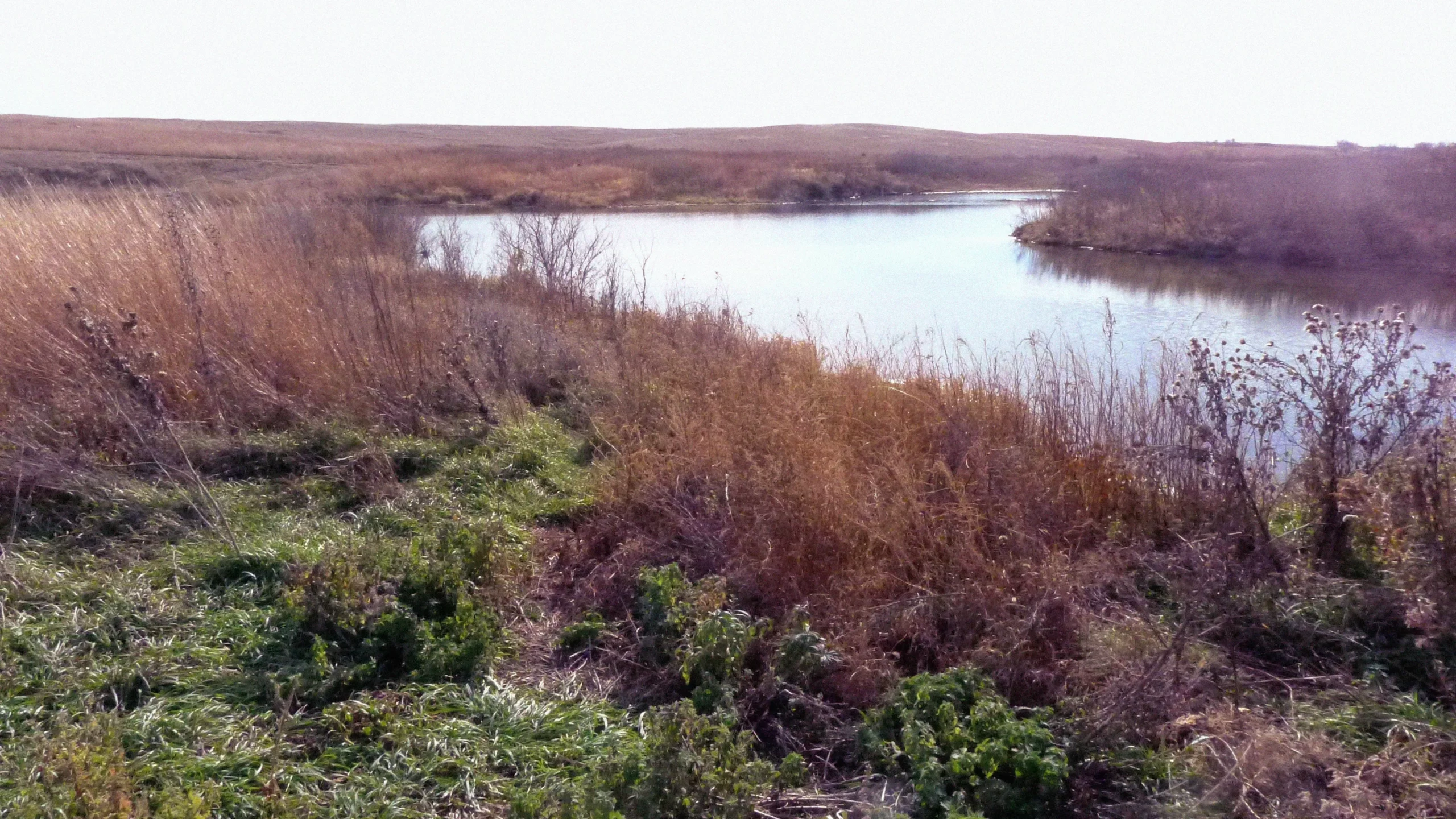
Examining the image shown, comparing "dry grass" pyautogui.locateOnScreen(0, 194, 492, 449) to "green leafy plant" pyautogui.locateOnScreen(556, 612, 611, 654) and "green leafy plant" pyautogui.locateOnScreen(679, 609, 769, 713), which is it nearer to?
"green leafy plant" pyautogui.locateOnScreen(556, 612, 611, 654)

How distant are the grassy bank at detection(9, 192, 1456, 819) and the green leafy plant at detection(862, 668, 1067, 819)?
0.5 inches

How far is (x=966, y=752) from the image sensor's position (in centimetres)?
262

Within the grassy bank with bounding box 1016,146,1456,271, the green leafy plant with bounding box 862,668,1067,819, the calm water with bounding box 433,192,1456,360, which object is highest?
the grassy bank with bounding box 1016,146,1456,271

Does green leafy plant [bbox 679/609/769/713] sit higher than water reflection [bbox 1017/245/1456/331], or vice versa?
water reflection [bbox 1017/245/1456/331]

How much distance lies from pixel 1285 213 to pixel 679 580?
64.3ft

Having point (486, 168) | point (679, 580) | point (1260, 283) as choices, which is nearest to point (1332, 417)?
point (679, 580)

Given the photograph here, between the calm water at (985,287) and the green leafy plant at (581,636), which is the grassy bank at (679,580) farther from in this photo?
the calm water at (985,287)

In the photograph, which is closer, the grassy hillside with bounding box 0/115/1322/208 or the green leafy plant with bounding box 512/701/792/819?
the green leafy plant with bounding box 512/701/792/819

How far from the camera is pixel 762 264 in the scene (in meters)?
17.7

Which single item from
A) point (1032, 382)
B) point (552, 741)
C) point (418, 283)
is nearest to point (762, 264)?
point (418, 283)

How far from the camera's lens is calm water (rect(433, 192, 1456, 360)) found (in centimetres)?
1191

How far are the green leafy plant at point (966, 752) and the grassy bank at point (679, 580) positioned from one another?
12mm

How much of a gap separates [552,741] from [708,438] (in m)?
2.41

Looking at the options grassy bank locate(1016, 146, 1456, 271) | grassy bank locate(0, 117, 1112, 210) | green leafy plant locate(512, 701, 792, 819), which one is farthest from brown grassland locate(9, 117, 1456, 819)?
grassy bank locate(1016, 146, 1456, 271)
